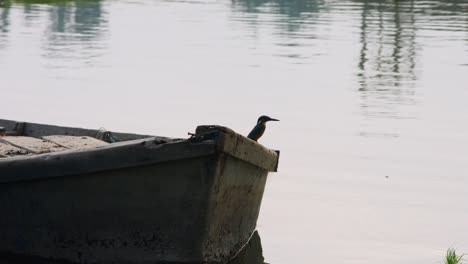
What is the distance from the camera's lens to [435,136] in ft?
65.9

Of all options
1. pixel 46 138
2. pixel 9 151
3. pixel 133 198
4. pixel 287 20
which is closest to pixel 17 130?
pixel 46 138

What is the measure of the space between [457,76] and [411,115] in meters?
8.20

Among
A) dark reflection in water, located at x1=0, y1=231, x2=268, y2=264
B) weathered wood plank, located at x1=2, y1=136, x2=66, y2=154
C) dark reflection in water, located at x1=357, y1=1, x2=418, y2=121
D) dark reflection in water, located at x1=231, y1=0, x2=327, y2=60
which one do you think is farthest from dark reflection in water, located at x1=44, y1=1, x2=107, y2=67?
dark reflection in water, located at x1=0, y1=231, x2=268, y2=264

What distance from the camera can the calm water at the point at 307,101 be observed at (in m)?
13.5

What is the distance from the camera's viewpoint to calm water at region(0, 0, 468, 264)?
13.5 m

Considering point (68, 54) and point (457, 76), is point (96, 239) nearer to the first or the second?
point (457, 76)

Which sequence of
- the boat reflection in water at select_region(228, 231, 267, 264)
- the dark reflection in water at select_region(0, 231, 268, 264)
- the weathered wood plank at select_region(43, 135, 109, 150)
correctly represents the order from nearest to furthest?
the dark reflection in water at select_region(0, 231, 268, 264) → the boat reflection in water at select_region(228, 231, 267, 264) → the weathered wood plank at select_region(43, 135, 109, 150)

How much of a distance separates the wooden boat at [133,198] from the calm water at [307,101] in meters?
1.57

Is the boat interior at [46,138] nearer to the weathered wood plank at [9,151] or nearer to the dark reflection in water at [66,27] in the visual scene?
the weathered wood plank at [9,151]

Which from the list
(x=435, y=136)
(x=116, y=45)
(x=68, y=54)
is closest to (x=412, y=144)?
(x=435, y=136)

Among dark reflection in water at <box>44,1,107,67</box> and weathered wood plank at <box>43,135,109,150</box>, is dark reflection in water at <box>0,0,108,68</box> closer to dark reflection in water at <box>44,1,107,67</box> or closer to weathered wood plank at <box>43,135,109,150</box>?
dark reflection in water at <box>44,1,107,67</box>

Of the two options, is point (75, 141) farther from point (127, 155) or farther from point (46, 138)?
point (127, 155)

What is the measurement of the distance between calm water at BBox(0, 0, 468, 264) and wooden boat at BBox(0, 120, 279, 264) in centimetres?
157

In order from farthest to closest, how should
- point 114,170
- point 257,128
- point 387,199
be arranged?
point 387,199
point 257,128
point 114,170
